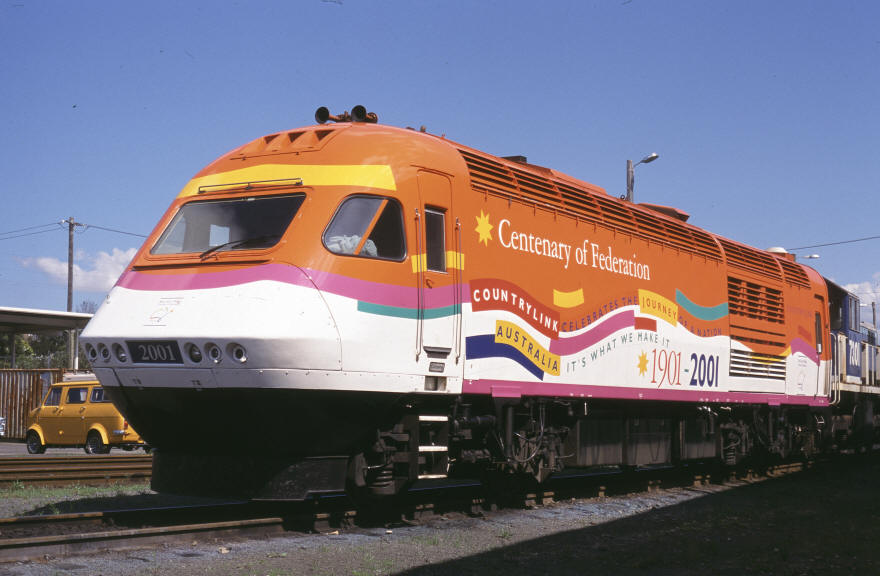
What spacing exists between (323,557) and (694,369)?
829cm

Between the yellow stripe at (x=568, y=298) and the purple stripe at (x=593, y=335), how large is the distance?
1.31ft

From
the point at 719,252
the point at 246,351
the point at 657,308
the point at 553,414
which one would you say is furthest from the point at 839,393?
the point at 246,351

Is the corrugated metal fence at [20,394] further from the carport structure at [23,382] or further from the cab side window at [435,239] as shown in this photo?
the cab side window at [435,239]

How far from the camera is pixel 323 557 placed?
7.74 metres

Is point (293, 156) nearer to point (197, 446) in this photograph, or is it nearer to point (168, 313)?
point (168, 313)

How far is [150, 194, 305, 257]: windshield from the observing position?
8.63m

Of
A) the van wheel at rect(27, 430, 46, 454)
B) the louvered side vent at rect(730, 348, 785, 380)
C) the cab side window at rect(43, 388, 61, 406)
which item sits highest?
the louvered side vent at rect(730, 348, 785, 380)

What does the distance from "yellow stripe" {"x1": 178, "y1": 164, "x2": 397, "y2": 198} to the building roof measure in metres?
21.0

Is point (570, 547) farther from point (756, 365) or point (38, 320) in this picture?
point (38, 320)

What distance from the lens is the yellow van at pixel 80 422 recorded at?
22938 millimetres

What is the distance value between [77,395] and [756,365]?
16705 millimetres

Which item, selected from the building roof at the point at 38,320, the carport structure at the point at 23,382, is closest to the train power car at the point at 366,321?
the building roof at the point at 38,320

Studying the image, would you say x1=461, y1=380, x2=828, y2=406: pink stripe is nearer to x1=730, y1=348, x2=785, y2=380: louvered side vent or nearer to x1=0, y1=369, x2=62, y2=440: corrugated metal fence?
x1=730, y1=348, x2=785, y2=380: louvered side vent

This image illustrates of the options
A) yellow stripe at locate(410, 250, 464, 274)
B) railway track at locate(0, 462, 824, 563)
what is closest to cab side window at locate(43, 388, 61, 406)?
railway track at locate(0, 462, 824, 563)
